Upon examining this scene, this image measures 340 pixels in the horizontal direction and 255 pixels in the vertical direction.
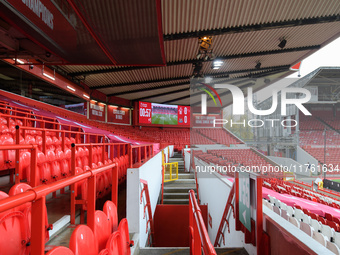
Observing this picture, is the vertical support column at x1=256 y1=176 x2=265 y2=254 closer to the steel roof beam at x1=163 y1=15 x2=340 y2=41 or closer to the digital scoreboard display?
the steel roof beam at x1=163 y1=15 x2=340 y2=41

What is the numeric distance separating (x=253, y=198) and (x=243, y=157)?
23.2ft

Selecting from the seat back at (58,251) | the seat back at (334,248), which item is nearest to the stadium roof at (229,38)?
the seat back at (58,251)

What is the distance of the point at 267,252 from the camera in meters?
2.12

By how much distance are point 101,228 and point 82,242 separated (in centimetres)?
37

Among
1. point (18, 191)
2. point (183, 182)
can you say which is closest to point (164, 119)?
point (183, 182)

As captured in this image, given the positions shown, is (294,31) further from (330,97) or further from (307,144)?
(330,97)

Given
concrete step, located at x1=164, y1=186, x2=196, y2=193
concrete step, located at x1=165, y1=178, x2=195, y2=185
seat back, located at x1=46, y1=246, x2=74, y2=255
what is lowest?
concrete step, located at x1=164, y1=186, x2=196, y2=193

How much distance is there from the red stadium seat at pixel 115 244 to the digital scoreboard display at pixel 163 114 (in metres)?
14.4

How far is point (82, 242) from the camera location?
107cm

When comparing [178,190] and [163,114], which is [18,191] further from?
[163,114]

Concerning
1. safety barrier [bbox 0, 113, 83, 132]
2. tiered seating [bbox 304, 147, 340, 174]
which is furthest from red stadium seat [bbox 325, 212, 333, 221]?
tiered seating [bbox 304, 147, 340, 174]

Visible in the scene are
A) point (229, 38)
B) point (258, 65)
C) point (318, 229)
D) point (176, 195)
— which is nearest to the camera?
point (318, 229)

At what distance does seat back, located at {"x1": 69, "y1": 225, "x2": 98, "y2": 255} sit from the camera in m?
1.03

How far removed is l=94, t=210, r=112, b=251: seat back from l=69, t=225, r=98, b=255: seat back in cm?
16
